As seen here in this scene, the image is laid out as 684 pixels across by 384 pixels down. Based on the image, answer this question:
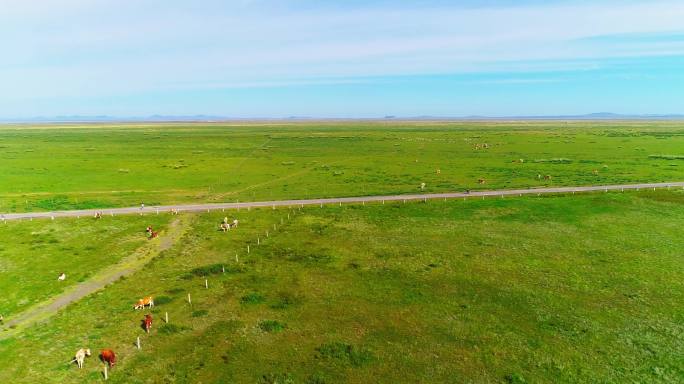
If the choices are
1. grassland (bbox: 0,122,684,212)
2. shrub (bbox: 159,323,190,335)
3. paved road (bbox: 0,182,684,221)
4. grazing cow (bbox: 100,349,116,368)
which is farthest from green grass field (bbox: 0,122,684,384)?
paved road (bbox: 0,182,684,221)

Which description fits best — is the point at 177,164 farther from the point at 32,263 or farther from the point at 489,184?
the point at 489,184

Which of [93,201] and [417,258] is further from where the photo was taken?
[93,201]

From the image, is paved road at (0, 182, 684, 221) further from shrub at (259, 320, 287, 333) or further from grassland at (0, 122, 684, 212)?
shrub at (259, 320, 287, 333)

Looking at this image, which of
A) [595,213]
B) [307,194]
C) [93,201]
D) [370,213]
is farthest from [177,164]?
[595,213]

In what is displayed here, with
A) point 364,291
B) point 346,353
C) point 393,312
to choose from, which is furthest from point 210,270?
point 346,353

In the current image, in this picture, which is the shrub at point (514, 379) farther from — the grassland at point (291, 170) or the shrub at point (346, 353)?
the grassland at point (291, 170)
